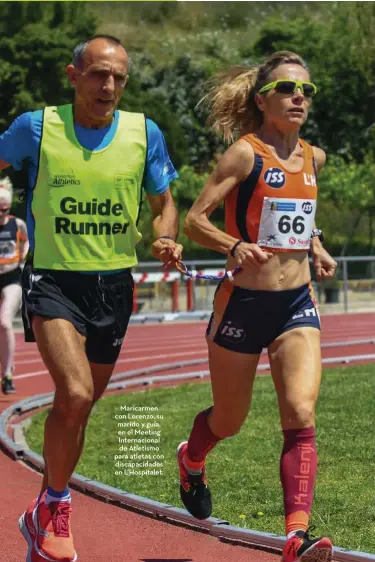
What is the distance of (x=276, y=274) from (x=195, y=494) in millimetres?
1419

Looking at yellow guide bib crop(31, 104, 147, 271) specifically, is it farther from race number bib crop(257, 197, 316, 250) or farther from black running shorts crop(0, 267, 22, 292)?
black running shorts crop(0, 267, 22, 292)

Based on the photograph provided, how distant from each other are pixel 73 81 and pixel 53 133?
32 centimetres

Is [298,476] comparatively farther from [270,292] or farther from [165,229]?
[165,229]

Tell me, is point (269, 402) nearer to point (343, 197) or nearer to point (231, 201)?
point (231, 201)

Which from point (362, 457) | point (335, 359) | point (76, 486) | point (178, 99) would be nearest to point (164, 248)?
point (76, 486)

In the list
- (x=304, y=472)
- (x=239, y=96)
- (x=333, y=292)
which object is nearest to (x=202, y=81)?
(x=333, y=292)

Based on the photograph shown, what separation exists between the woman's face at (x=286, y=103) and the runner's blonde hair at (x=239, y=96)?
79mm

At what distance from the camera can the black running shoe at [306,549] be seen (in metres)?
5.28

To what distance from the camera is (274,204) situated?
609 cm

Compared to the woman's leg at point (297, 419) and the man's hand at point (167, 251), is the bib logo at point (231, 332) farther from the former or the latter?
the man's hand at point (167, 251)

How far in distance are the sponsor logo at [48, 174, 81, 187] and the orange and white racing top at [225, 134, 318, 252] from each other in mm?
868

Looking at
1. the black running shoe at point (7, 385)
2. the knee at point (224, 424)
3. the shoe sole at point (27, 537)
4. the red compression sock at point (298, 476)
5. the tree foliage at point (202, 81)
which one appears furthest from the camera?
the tree foliage at point (202, 81)

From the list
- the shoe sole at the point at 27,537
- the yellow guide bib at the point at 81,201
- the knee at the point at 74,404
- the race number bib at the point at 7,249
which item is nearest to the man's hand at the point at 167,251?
the yellow guide bib at the point at 81,201

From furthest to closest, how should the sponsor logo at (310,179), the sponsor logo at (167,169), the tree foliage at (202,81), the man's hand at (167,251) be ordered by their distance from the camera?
the tree foliage at (202,81) < the sponsor logo at (310,179) < the sponsor logo at (167,169) < the man's hand at (167,251)
